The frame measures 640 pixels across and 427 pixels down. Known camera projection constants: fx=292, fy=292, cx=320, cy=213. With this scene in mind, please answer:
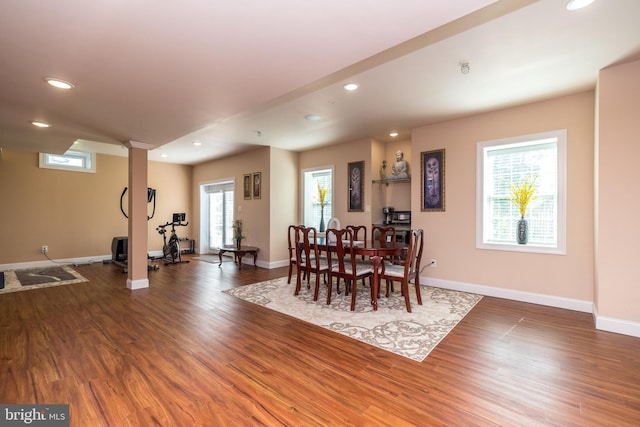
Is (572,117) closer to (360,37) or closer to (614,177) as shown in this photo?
(614,177)

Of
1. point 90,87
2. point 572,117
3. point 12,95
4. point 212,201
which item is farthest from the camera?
point 212,201

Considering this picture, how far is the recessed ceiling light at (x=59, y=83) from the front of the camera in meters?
2.44

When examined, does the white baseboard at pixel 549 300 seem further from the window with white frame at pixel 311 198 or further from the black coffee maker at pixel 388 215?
the window with white frame at pixel 311 198

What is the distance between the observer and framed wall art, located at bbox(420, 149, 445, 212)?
4.57 metres

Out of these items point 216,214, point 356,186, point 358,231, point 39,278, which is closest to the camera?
point 39,278

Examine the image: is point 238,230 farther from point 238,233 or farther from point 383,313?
point 383,313

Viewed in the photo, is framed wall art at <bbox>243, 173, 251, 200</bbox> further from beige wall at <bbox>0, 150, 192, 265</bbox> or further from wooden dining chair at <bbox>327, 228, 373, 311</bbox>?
wooden dining chair at <bbox>327, 228, 373, 311</bbox>

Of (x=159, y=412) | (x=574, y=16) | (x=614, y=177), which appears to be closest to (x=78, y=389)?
(x=159, y=412)

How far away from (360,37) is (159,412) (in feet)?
8.29

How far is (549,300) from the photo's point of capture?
144 inches

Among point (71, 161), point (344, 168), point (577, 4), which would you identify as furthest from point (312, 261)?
point (71, 161)

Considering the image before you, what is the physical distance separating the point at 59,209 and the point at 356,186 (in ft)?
21.6

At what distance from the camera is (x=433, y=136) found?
4.66 metres

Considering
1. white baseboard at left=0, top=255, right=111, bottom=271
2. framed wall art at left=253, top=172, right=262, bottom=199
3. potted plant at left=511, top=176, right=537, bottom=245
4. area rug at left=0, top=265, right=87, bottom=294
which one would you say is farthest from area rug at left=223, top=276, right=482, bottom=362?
white baseboard at left=0, top=255, right=111, bottom=271
